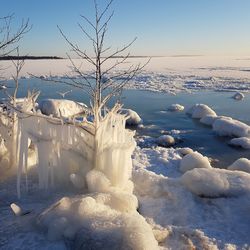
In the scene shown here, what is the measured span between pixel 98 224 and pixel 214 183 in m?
2.50

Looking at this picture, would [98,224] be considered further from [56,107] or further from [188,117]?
[188,117]

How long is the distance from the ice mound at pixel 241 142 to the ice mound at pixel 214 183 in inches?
204

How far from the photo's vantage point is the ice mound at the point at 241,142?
1153cm

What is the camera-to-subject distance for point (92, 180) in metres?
5.54

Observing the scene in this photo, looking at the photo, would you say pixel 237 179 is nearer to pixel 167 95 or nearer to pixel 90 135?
pixel 90 135

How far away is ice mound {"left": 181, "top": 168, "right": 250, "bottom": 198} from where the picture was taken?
612 centimetres

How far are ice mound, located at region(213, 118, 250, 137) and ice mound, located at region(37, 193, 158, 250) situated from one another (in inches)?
324

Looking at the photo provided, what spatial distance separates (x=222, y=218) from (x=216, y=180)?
34.8 inches

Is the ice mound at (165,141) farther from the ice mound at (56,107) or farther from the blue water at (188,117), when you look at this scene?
the ice mound at (56,107)

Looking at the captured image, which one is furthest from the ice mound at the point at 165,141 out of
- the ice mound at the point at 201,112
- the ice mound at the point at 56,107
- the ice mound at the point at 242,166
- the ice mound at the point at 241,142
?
the ice mound at the point at 56,107

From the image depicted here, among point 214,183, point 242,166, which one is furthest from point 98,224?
point 242,166

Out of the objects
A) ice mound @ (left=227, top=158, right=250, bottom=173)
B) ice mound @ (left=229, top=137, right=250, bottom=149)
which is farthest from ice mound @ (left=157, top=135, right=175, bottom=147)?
ice mound @ (left=227, top=158, right=250, bottom=173)

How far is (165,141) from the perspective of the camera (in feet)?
39.2

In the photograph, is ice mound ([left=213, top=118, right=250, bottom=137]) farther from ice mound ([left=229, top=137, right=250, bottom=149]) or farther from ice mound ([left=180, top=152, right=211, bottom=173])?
ice mound ([left=180, top=152, right=211, bottom=173])
